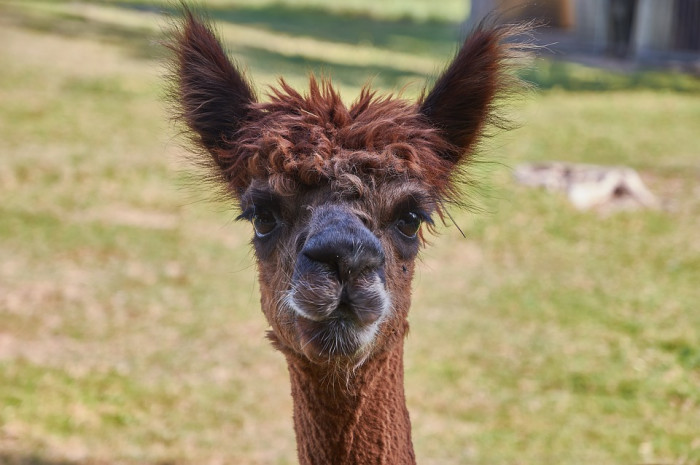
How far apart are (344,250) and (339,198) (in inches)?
14.1

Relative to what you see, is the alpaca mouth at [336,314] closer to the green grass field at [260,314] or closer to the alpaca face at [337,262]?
the alpaca face at [337,262]

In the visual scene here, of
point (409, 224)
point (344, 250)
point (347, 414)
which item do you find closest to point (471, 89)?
point (409, 224)

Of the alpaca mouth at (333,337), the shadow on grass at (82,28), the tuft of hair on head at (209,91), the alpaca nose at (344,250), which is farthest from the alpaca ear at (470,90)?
the shadow on grass at (82,28)

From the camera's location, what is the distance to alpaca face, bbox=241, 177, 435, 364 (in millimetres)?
2746

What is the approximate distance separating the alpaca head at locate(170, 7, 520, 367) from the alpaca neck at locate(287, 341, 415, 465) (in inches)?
4.3

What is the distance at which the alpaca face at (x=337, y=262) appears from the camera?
2.75 metres

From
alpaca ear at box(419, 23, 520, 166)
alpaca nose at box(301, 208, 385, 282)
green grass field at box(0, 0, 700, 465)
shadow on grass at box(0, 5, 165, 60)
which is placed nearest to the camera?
alpaca nose at box(301, 208, 385, 282)

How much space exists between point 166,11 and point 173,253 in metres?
6.10

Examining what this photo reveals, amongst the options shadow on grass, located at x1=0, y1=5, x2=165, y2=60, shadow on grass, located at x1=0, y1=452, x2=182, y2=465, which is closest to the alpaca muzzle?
shadow on grass, located at x1=0, y1=452, x2=182, y2=465

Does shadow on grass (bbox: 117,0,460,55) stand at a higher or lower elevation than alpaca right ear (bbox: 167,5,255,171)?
higher

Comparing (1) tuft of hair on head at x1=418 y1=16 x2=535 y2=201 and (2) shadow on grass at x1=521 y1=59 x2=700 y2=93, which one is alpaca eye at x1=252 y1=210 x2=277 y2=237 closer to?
(1) tuft of hair on head at x1=418 y1=16 x2=535 y2=201

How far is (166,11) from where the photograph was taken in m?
3.90

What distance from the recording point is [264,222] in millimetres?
3242

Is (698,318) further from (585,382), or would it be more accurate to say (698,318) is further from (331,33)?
(331,33)
